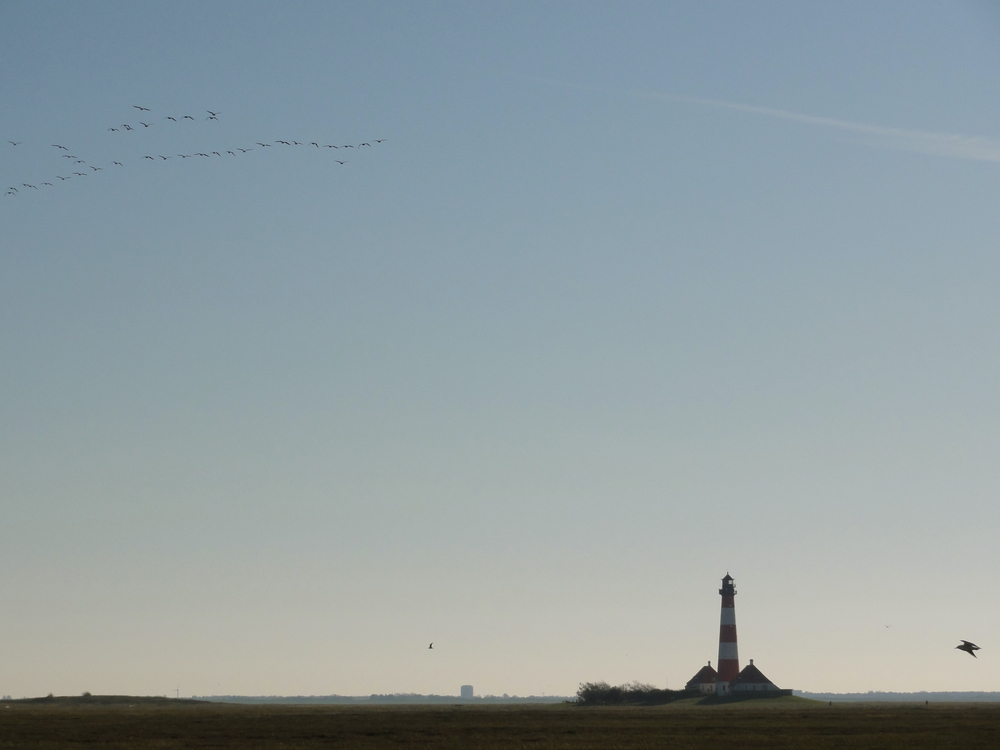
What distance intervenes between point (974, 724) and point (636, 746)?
3297 cm

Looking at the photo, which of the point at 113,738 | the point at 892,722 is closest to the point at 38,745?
the point at 113,738

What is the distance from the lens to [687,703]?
129250 millimetres

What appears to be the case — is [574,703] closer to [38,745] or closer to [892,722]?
[892,722]

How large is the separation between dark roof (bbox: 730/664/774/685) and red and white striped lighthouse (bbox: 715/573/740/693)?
775 mm

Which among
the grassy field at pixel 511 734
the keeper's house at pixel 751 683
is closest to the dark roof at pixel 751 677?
the keeper's house at pixel 751 683

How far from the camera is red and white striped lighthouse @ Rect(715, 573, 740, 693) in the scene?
131 meters

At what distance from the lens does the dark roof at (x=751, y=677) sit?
12900cm

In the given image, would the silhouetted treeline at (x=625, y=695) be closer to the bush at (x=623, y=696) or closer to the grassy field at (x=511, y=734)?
the bush at (x=623, y=696)

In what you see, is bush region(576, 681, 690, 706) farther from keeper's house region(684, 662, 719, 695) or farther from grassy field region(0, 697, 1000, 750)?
grassy field region(0, 697, 1000, 750)

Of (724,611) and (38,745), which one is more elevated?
(724,611)

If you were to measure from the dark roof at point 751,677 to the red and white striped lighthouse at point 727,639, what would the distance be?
775 millimetres

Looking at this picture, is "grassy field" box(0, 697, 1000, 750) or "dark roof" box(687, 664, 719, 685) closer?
"grassy field" box(0, 697, 1000, 750)

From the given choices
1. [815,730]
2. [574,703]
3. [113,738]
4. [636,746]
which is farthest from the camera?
[574,703]

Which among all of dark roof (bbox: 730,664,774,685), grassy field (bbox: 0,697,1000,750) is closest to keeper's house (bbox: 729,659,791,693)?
dark roof (bbox: 730,664,774,685)
